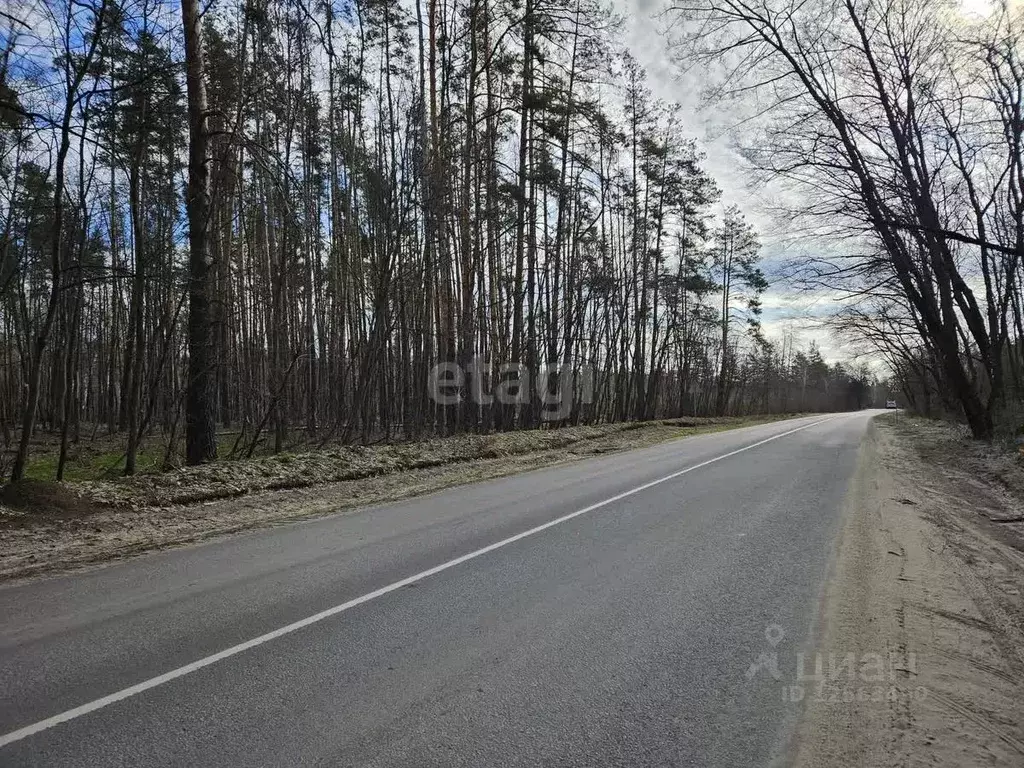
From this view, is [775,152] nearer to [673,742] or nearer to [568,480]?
[568,480]

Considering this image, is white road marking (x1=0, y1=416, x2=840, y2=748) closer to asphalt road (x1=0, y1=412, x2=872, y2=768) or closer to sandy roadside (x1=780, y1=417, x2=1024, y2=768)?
asphalt road (x1=0, y1=412, x2=872, y2=768)

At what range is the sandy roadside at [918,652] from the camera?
294 cm

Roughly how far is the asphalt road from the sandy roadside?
8.1 inches

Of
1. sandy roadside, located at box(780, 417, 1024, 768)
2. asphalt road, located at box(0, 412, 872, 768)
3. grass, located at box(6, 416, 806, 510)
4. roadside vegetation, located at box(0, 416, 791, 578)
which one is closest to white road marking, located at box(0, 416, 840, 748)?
asphalt road, located at box(0, 412, 872, 768)

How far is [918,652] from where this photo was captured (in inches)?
154

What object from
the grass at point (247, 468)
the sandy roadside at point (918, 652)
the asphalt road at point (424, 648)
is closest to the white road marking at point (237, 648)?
the asphalt road at point (424, 648)

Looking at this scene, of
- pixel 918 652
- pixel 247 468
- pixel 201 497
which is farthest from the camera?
pixel 247 468

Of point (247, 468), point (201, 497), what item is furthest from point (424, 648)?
point (247, 468)

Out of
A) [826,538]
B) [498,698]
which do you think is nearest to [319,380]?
[826,538]

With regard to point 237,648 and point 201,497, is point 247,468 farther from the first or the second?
point 237,648

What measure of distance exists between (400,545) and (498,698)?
364cm

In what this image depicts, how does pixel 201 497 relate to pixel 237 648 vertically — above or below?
above

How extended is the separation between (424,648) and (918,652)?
3.14 m

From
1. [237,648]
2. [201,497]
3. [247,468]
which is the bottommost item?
[237,648]
